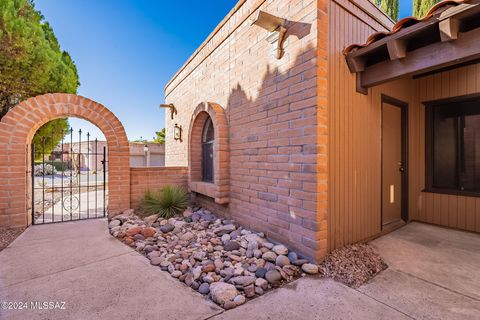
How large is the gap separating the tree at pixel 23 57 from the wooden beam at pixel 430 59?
20.4 feet

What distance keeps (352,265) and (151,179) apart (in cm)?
418

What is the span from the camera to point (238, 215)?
388 centimetres

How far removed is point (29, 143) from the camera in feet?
13.5

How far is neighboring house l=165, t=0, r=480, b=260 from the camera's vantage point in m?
2.54

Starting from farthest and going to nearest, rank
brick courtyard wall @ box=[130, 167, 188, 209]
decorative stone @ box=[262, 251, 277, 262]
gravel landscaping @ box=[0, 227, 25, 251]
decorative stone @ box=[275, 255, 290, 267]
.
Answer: brick courtyard wall @ box=[130, 167, 188, 209]
gravel landscaping @ box=[0, 227, 25, 251]
decorative stone @ box=[262, 251, 277, 262]
decorative stone @ box=[275, 255, 290, 267]

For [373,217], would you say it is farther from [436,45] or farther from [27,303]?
[27,303]

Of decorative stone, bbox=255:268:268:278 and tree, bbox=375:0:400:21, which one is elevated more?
tree, bbox=375:0:400:21

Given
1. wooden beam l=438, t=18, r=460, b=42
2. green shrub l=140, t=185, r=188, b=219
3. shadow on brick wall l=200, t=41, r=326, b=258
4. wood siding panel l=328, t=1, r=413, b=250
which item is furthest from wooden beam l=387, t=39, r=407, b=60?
green shrub l=140, t=185, r=188, b=219

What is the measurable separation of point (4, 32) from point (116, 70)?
20.9 ft

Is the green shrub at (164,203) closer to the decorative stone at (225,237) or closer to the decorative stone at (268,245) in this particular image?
the decorative stone at (225,237)

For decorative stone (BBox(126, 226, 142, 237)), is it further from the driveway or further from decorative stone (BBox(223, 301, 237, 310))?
decorative stone (BBox(223, 301, 237, 310))

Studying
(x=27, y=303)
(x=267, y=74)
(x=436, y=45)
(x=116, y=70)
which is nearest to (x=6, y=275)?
(x=27, y=303)

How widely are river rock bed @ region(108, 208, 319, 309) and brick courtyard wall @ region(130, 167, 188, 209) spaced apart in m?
0.78

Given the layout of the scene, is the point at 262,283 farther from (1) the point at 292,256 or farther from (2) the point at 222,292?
(1) the point at 292,256
